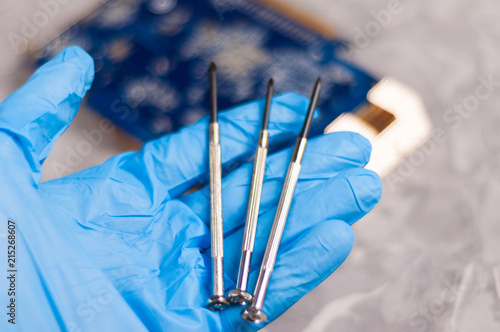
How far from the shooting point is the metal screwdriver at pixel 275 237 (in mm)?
633

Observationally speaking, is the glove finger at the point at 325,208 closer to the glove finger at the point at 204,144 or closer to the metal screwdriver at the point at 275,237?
the metal screwdriver at the point at 275,237

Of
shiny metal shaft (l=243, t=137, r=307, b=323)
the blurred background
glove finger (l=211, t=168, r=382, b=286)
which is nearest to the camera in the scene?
shiny metal shaft (l=243, t=137, r=307, b=323)

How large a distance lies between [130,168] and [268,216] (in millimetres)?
306

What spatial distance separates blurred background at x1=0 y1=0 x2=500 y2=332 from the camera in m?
0.92

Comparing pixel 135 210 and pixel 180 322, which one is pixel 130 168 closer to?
pixel 135 210

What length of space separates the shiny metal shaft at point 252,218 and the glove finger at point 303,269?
2.4 inches

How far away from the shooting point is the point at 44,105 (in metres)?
0.74

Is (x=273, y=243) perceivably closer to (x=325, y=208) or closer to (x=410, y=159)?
(x=325, y=208)

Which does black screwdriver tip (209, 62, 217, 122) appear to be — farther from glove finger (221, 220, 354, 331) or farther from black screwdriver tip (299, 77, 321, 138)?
glove finger (221, 220, 354, 331)

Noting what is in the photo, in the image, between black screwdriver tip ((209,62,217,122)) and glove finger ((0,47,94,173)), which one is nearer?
glove finger ((0,47,94,173))

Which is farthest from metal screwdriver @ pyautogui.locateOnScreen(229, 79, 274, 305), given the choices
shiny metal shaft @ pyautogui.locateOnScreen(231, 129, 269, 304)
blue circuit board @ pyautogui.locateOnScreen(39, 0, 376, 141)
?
blue circuit board @ pyautogui.locateOnScreen(39, 0, 376, 141)

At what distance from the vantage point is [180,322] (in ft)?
2.26

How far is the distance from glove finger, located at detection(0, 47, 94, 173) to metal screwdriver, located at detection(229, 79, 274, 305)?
1.20 ft

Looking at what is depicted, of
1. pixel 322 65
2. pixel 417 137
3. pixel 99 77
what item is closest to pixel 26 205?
pixel 99 77
